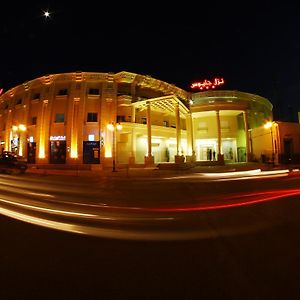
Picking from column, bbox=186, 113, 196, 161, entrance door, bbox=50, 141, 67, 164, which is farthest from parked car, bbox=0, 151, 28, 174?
column, bbox=186, 113, 196, 161

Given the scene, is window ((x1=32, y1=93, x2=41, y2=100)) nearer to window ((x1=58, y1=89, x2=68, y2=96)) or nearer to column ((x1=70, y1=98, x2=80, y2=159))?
window ((x1=58, y1=89, x2=68, y2=96))

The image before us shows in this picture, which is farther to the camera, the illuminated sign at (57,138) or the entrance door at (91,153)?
the illuminated sign at (57,138)

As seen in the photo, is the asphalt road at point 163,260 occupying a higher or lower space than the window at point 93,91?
lower

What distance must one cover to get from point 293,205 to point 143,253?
5811 millimetres

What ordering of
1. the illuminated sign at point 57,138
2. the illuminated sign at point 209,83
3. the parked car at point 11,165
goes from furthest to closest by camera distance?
the illuminated sign at point 209,83 → the illuminated sign at point 57,138 → the parked car at point 11,165

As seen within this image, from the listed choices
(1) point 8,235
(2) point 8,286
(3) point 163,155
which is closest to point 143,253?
(2) point 8,286

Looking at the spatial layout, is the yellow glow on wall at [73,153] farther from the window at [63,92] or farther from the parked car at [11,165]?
the parked car at [11,165]

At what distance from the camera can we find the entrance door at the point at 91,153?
1215 inches

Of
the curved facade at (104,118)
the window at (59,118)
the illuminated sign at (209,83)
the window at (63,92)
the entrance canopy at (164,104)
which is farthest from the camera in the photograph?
the illuminated sign at (209,83)

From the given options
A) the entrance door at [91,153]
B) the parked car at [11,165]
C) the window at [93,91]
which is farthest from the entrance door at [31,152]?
the parked car at [11,165]

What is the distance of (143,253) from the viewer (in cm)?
395

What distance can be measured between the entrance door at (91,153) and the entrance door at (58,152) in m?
2.91

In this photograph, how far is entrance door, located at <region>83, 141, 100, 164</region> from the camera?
30.9 meters

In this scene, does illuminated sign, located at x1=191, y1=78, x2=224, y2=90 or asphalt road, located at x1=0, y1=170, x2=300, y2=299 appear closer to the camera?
asphalt road, located at x1=0, y1=170, x2=300, y2=299
